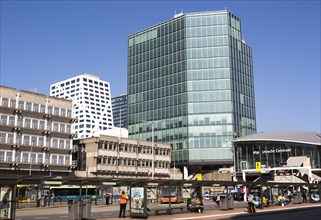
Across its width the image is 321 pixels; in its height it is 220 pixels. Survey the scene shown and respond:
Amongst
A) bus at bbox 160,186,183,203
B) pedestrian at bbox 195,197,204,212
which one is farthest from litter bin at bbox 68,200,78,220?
bus at bbox 160,186,183,203

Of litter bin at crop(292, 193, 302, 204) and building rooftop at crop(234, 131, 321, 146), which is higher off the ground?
building rooftop at crop(234, 131, 321, 146)

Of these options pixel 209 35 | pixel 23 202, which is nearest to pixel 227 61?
pixel 209 35

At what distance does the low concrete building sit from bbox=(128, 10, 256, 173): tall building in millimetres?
9087

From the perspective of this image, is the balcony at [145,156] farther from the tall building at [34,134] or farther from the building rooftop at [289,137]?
the building rooftop at [289,137]

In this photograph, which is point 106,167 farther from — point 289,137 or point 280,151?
point 289,137

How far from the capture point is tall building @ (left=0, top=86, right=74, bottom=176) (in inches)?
2778

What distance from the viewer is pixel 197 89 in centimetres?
10775

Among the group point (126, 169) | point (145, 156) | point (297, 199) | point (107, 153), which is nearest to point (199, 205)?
point (297, 199)

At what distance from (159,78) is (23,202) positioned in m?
67.8

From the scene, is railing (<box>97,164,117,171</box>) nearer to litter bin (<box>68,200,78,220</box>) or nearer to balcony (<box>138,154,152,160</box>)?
balcony (<box>138,154,152,160</box>)

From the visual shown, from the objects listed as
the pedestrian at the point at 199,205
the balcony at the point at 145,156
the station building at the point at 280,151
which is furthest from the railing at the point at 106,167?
the pedestrian at the point at 199,205

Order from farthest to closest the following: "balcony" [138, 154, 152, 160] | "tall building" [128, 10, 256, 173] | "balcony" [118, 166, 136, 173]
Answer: "tall building" [128, 10, 256, 173] → "balcony" [138, 154, 152, 160] → "balcony" [118, 166, 136, 173]

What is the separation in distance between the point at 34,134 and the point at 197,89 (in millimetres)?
48289

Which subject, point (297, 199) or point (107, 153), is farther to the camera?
point (107, 153)
